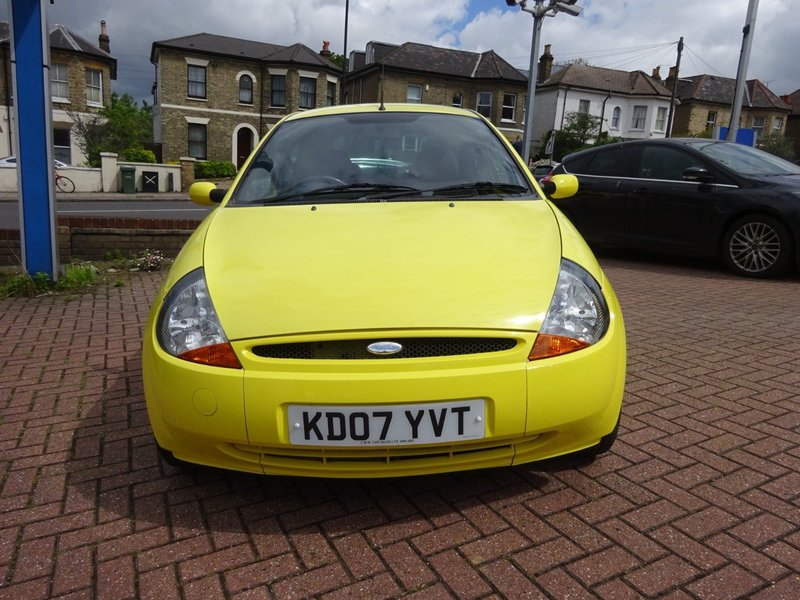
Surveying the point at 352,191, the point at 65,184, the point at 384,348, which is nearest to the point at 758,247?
the point at 352,191

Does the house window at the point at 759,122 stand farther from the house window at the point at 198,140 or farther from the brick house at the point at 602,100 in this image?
the house window at the point at 198,140

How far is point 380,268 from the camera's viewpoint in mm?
2219

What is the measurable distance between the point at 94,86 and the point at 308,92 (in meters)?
12.2

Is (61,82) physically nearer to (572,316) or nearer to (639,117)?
(572,316)

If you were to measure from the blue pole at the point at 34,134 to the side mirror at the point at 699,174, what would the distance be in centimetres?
644

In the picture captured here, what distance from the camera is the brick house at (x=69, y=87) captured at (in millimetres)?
33125

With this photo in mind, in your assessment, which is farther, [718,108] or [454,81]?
[718,108]

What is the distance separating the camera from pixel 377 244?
2.39 m

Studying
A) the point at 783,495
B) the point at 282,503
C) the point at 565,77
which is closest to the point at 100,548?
the point at 282,503

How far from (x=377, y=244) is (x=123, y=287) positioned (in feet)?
14.6

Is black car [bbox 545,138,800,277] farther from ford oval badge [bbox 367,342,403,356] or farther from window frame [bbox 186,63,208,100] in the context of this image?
window frame [bbox 186,63,208,100]

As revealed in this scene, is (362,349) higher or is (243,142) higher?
(243,142)

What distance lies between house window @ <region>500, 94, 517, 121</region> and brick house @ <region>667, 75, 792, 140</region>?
17629 mm

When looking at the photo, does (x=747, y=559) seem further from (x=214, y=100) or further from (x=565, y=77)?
(x=565, y=77)
